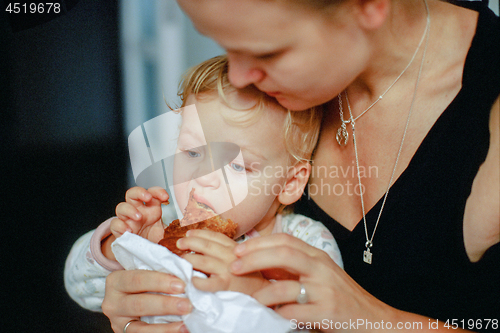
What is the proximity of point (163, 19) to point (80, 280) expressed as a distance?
0.66m

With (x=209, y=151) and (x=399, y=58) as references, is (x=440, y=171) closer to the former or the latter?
(x=399, y=58)

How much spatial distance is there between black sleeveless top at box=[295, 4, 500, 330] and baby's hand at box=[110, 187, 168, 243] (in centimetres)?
43

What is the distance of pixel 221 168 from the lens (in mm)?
645

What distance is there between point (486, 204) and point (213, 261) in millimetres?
443

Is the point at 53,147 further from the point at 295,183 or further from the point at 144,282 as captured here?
the point at 295,183

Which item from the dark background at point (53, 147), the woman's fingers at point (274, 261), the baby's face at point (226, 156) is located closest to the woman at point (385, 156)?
the woman's fingers at point (274, 261)

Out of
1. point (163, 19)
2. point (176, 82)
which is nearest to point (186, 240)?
point (176, 82)

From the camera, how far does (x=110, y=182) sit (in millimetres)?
744

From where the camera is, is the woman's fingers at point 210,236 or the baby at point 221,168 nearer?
the woman's fingers at point 210,236

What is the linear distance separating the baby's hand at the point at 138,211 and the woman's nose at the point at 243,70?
291 millimetres

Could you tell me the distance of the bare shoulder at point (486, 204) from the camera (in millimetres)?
490

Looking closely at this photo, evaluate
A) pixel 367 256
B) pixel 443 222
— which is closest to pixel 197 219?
pixel 367 256

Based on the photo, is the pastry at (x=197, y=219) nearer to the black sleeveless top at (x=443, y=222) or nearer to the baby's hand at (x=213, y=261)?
the baby's hand at (x=213, y=261)

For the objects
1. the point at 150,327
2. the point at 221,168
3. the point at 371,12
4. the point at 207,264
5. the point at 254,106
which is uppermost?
the point at 371,12
